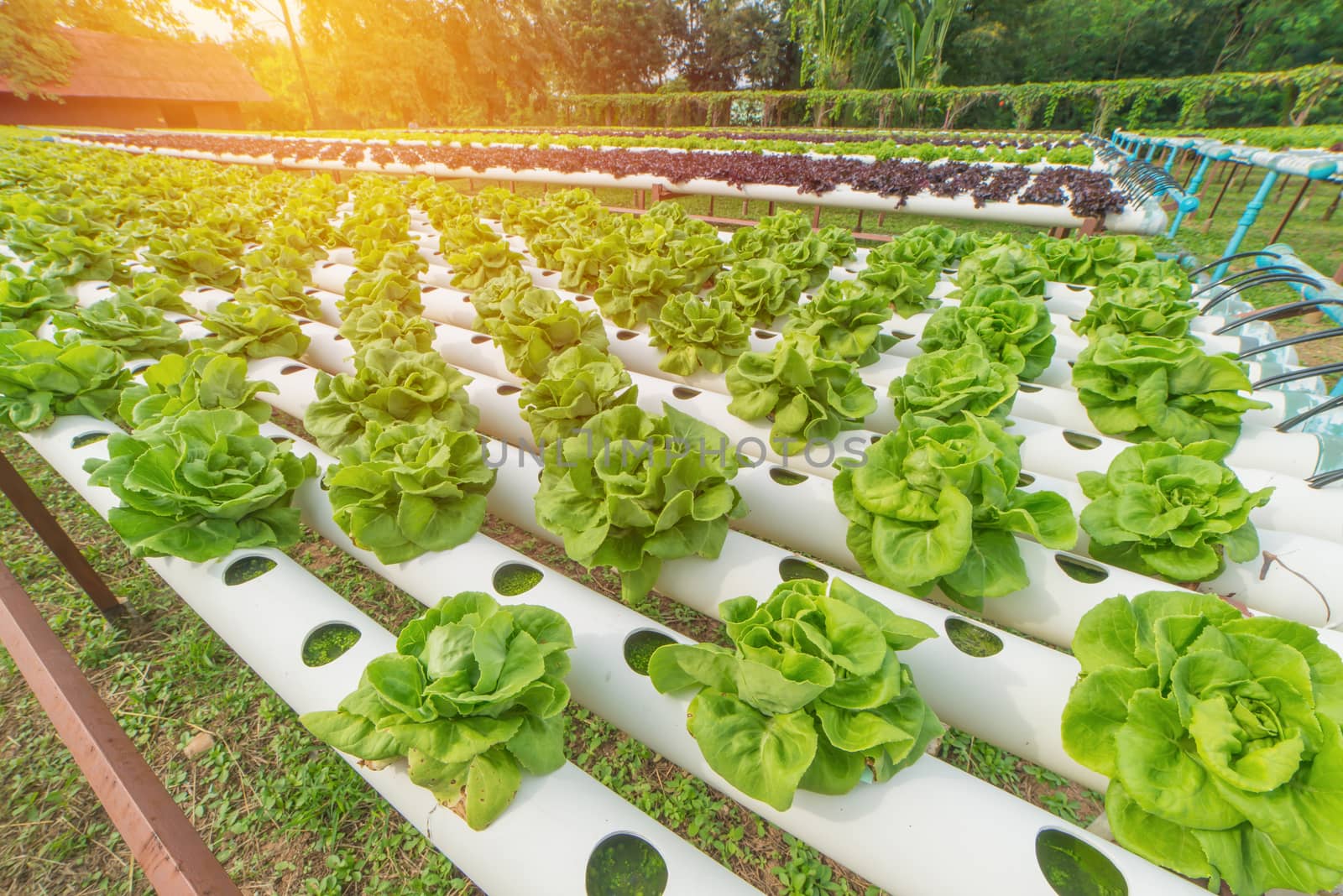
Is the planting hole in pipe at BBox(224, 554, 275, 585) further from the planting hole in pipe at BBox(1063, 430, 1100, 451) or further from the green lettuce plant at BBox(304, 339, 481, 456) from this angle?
the planting hole in pipe at BBox(1063, 430, 1100, 451)

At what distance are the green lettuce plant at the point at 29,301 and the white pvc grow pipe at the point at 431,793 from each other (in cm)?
365

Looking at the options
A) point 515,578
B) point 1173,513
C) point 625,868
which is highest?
point 1173,513

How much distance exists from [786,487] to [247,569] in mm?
2216

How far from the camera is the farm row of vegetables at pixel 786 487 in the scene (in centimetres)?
128

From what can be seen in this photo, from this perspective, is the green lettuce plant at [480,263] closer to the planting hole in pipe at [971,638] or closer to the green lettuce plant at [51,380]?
the green lettuce plant at [51,380]

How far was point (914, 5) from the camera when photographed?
99.2 feet

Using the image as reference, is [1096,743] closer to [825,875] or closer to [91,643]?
[825,875]

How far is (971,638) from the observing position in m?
1.82

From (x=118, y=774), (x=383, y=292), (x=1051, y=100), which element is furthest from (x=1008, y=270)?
(x=1051, y=100)

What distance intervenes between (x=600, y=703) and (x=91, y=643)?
313 cm

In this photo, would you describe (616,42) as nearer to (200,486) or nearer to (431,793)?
(200,486)

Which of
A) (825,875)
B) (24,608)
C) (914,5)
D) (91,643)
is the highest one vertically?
(914,5)

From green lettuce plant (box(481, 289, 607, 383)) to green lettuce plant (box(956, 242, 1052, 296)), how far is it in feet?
8.69

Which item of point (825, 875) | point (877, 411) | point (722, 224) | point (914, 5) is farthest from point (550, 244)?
point (914, 5)
